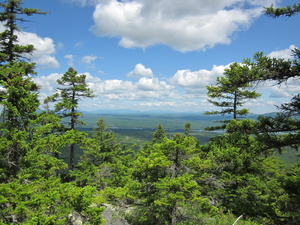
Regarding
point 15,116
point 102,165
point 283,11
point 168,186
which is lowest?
point 102,165

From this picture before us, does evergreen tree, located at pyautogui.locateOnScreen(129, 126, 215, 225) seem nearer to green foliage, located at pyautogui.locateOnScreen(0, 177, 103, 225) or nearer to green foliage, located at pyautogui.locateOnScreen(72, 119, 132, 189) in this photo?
green foliage, located at pyautogui.locateOnScreen(0, 177, 103, 225)

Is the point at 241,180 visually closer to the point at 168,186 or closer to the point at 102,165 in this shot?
the point at 168,186

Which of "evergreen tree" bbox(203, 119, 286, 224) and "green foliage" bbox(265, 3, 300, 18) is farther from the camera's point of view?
"evergreen tree" bbox(203, 119, 286, 224)

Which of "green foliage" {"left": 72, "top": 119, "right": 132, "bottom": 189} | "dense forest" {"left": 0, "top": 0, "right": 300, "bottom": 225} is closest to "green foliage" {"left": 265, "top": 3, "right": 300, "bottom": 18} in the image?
"dense forest" {"left": 0, "top": 0, "right": 300, "bottom": 225}

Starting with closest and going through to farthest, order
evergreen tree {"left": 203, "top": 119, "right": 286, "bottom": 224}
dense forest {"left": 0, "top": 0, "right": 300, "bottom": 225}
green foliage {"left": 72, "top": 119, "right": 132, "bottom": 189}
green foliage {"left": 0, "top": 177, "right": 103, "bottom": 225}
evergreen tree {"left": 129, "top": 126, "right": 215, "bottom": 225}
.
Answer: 1. green foliage {"left": 0, "top": 177, "right": 103, "bottom": 225}
2. dense forest {"left": 0, "top": 0, "right": 300, "bottom": 225}
3. evergreen tree {"left": 129, "top": 126, "right": 215, "bottom": 225}
4. evergreen tree {"left": 203, "top": 119, "right": 286, "bottom": 224}
5. green foliage {"left": 72, "top": 119, "right": 132, "bottom": 189}

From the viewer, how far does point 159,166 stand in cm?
1098

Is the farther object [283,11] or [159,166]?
[159,166]

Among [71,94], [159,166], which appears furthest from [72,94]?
[159,166]

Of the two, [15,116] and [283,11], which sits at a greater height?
[283,11]

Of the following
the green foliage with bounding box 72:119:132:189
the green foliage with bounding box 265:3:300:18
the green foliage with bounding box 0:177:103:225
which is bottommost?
the green foliage with bounding box 72:119:132:189

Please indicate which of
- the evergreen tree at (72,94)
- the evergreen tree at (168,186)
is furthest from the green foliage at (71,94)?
the evergreen tree at (168,186)

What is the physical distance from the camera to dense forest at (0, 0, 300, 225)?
6.34m

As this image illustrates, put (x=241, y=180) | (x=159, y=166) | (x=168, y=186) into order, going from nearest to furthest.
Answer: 1. (x=168, y=186)
2. (x=159, y=166)
3. (x=241, y=180)

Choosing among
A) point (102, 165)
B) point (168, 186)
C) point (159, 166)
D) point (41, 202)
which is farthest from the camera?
point (102, 165)
